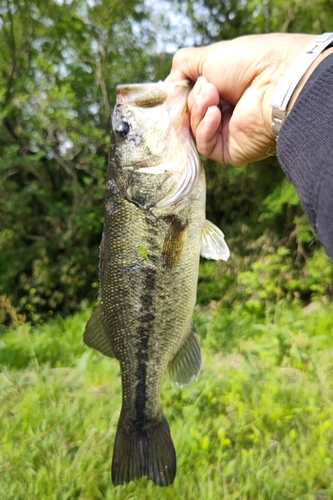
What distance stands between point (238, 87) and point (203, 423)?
8.03ft

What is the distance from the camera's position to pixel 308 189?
1.32m

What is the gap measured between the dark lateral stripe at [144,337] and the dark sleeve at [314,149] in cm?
80

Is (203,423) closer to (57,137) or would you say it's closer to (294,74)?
(294,74)

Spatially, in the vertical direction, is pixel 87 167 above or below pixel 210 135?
Result: below

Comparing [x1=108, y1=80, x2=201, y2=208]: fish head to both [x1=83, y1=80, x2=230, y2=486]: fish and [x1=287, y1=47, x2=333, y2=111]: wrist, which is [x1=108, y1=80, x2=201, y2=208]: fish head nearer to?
[x1=83, y1=80, x2=230, y2=486]: fish

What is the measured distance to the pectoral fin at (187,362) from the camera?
202cm

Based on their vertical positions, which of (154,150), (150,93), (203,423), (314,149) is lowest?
(203,423)

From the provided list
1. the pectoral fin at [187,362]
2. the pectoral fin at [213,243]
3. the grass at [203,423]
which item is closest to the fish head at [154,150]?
the pectoral fin at [213,243]

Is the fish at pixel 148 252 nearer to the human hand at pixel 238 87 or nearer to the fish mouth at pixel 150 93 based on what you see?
the fish mouth at pixel 150 93

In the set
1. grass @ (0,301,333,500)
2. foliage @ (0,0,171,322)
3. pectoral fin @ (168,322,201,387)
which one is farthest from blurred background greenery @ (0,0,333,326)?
pectoral fin @ (168,322,201,387)

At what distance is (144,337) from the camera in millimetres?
1956

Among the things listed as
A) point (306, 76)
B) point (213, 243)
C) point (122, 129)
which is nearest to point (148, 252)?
point (213, 243)

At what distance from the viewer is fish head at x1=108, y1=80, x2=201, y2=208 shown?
1852 millimetres

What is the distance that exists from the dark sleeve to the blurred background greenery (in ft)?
15.0
